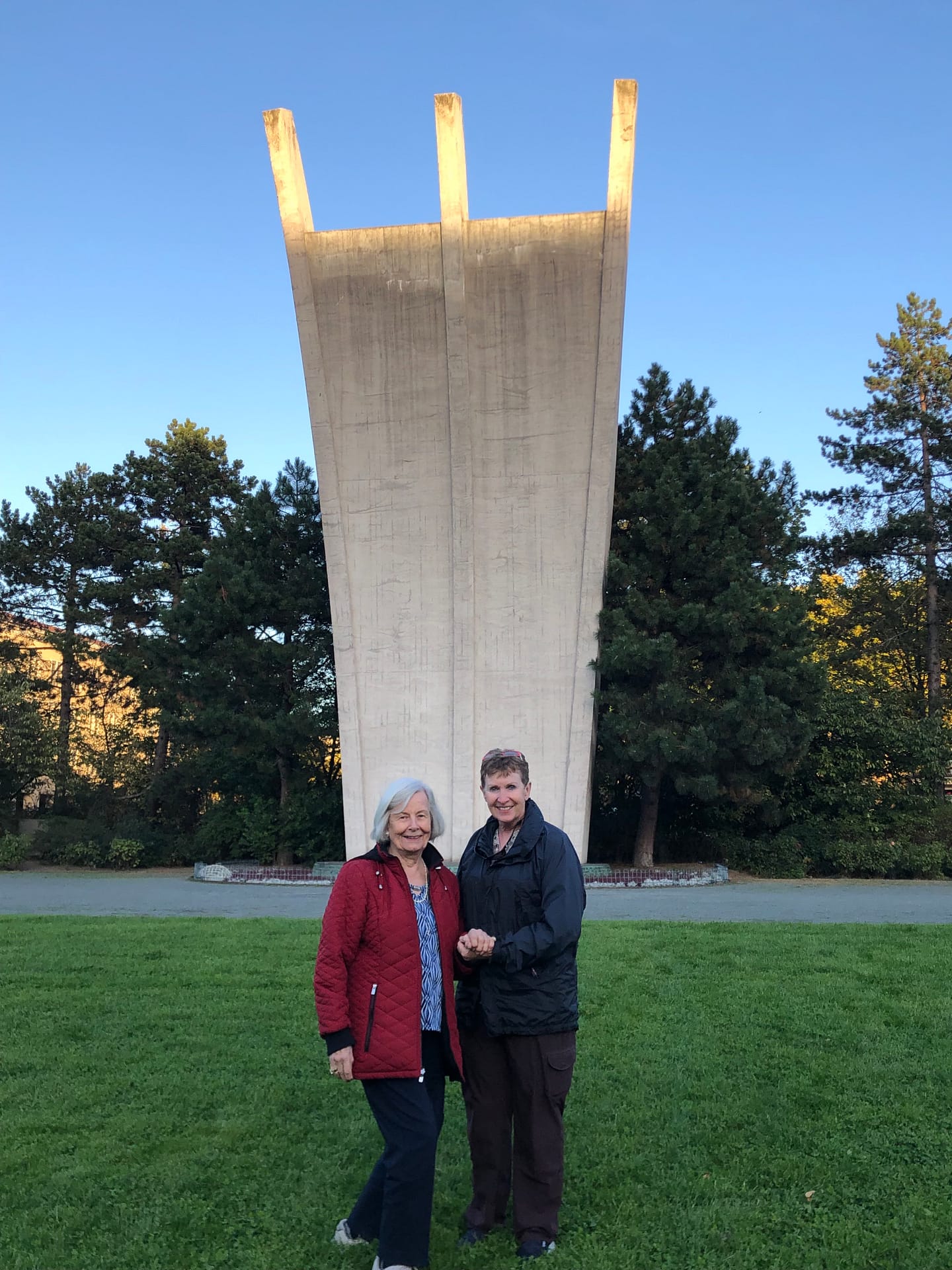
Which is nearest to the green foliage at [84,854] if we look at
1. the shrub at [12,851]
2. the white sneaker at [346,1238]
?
the shrub at [12,851]

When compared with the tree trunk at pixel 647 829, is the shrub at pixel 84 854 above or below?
below

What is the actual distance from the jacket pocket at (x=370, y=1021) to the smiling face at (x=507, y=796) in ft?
2.20

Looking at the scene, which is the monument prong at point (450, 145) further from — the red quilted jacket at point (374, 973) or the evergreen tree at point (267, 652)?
the red quilted jacket at point (374, 973)

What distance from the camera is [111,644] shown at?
25188 millimetres

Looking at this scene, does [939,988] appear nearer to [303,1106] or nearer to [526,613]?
[303,1106]

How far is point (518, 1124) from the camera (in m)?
3.37

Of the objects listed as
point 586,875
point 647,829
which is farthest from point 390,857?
point 647,829

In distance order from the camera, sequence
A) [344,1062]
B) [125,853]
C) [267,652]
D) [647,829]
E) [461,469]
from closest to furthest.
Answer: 1. [344,1062]
2. [461,469]
3. [647,829]
4. [267,652]
5. [125,853]

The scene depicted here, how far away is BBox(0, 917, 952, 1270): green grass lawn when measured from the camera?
10.7 feet

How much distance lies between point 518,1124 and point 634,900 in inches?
390

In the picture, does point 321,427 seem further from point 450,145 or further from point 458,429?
point 450,145

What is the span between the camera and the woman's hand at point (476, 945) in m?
3.16

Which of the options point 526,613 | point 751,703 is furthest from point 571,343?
point 751,703

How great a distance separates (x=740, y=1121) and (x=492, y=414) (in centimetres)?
1386
